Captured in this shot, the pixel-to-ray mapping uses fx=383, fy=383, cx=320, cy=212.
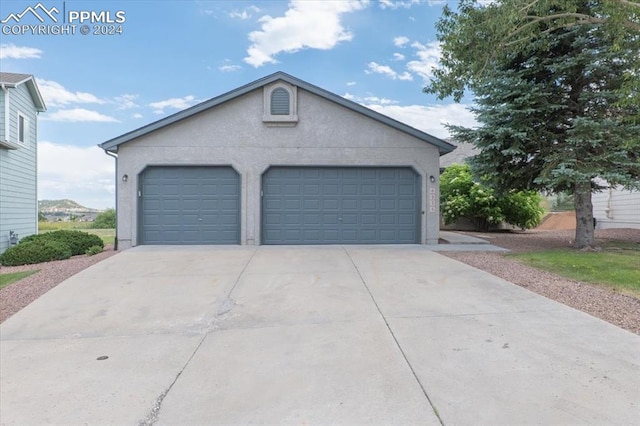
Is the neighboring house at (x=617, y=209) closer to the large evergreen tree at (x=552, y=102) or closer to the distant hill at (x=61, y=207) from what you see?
the large evergreen tree at (x=552, y=102)

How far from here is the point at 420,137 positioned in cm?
1178

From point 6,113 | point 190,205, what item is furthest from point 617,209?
point 6,113

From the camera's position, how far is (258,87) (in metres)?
11.5

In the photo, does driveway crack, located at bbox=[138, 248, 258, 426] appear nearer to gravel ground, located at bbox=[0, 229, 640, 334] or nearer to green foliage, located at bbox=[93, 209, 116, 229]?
gravel ground, located at bbox=[0, 229, 640, 334]

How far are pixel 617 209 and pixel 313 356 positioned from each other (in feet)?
63.0

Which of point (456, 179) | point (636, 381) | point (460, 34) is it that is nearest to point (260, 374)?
point (636, 381)

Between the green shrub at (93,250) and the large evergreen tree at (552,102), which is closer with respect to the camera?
the large evergreen tree at (552,102)

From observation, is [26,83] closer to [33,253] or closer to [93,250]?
[33,253]

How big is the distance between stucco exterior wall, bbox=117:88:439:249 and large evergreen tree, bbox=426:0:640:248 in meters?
1.88

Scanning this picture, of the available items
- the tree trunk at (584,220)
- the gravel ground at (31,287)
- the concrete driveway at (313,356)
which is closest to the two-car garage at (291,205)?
the gravel ground at (31,287)

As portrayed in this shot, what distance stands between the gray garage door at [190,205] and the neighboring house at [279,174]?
30 millimetres

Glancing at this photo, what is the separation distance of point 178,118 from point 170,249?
3.83 meters

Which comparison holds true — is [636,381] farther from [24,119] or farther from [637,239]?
[24,119]

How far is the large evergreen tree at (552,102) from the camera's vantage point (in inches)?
363
